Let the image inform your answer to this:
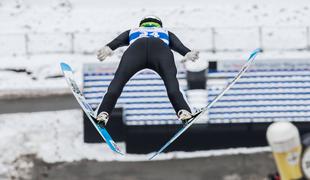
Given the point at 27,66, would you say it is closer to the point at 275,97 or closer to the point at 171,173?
the point at 171,173

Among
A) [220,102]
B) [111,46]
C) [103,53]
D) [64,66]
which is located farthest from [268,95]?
[103,53]

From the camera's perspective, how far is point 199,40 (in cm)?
2331

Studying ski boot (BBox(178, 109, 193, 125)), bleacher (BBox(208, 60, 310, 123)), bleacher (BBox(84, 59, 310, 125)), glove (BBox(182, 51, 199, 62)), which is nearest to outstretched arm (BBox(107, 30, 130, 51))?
glove (BBox(182, 51, 199, 62))

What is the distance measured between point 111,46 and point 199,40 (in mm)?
15894

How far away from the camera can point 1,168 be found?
53.1 feet

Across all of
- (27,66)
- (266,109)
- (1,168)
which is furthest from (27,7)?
(266,109)

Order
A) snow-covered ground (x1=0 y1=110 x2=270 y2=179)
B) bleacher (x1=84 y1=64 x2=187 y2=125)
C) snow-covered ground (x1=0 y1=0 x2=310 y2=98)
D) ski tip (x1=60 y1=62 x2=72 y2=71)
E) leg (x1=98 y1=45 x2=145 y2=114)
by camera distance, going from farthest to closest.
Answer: snow-covered ground (x1=0 y1=0 x2=310 y2=98) < snow-covered ground (x1=0 y1=110 x2=270 y2=179) < bleacher (x1=84 y1=64 x2=187 y2=125) < ski tip (x1=60 y1=62 x2=72 y2=71) < leg (x1=98 y1=45 x2=145 y2=114)

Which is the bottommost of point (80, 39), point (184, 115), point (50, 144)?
point (50, 144)

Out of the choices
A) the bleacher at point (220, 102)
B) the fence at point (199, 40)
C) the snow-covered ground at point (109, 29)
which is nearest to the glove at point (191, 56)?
the bleacher at point (220, 102)

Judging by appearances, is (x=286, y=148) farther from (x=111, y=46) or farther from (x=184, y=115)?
(x=111, y=46)

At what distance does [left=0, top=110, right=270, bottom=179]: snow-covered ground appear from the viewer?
659 inches

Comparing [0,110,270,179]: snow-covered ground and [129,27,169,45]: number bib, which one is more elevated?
[129,27,169,45]: number bib

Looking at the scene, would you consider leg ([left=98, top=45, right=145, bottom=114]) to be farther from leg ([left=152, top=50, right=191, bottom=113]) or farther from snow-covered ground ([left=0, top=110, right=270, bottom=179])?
snow-covered ground ([left=0, top=110, right=270, bottom=179])

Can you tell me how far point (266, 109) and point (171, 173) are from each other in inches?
118
